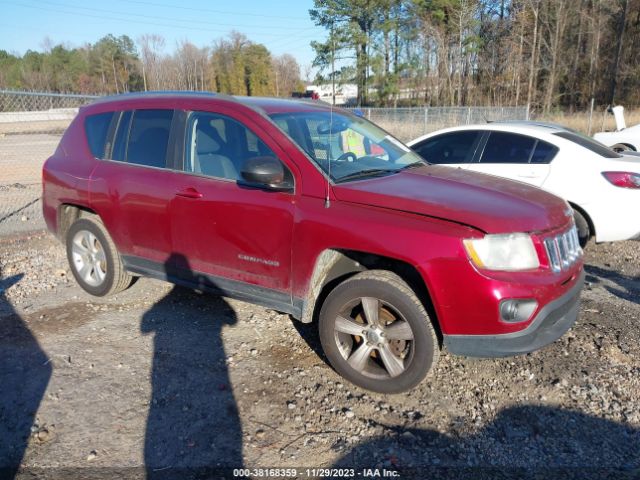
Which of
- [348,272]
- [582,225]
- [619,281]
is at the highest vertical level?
[348,272]

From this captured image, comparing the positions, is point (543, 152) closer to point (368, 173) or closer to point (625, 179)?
point (625, 179)

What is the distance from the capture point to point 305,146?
12.1 feet

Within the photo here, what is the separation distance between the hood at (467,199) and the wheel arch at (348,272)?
1.24 ft

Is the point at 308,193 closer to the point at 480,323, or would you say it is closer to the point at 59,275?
the point at 480,323

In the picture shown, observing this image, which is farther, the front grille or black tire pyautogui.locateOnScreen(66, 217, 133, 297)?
black tire pyautogui.locateOnScreen(66, 217, 133, 297)

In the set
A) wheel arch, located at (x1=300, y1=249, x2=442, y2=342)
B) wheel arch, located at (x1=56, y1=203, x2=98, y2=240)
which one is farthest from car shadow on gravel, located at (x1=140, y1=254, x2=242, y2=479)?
wheel arch, located at (x1=56, y1=203, x2=98, y2=240)

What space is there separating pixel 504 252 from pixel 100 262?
12.5 ft

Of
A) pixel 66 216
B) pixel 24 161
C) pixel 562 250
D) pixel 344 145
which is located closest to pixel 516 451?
pixel 562 250

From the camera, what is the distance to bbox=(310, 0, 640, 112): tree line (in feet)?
109

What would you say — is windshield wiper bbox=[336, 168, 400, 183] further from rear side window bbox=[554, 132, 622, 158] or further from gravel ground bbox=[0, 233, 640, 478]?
rear side window bbox=[554, 132, 622, 158]

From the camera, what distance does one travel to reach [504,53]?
33.3m

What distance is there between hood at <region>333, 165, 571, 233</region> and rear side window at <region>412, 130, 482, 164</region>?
9.54 feet

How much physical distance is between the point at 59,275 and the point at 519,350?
5004 mm

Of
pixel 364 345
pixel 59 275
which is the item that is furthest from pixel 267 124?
pixel 59 275
